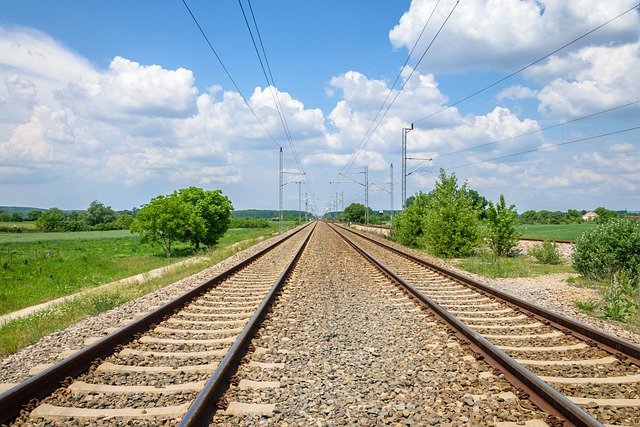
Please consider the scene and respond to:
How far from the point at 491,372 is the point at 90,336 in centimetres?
572

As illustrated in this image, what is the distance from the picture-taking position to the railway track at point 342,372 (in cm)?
404

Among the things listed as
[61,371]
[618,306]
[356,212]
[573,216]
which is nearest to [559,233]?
[618,306]

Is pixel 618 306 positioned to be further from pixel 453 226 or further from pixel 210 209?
pixel 210 209

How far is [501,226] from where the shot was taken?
20.7 m

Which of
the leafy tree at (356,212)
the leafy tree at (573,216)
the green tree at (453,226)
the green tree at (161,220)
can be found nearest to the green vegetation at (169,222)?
the green tree at (161,220)

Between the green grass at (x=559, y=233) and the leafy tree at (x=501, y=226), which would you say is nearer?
the leafy tree at (x=501, y=226)

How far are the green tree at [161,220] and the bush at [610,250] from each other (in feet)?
106

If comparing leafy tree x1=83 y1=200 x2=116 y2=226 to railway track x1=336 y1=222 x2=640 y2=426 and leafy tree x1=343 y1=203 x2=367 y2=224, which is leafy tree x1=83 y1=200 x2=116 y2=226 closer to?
leafy tree x1=343 y1=203 x2=367 y2=224

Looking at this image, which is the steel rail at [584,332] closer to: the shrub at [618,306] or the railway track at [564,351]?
the railway track at [564,351]

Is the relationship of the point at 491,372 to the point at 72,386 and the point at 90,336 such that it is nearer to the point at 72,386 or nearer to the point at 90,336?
the point at 72,386

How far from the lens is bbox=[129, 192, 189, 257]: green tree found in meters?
38.8

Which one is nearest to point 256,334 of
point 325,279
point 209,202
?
point 325,279

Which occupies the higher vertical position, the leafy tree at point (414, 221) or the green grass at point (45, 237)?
the leafy tree at point (414, 221)

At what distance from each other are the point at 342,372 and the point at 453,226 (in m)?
17.4
